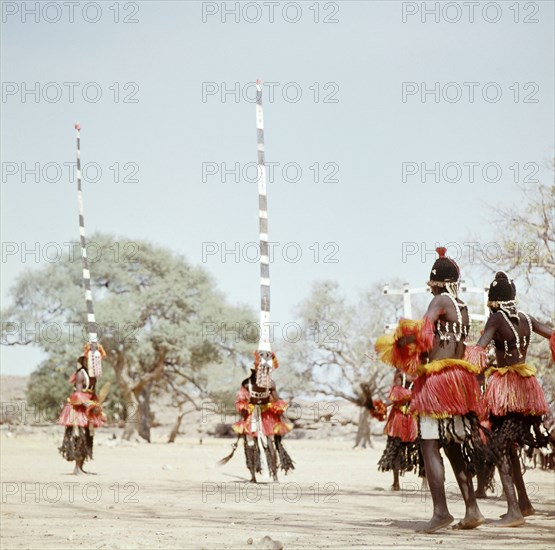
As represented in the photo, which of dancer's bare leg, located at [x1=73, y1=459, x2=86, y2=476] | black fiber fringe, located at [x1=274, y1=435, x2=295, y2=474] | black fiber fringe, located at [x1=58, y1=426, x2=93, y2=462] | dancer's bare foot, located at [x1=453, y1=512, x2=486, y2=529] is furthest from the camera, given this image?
dancer's bare leg, located at [x1=73, y1=459, x2=86, y2=476]

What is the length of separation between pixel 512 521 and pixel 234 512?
125 inches

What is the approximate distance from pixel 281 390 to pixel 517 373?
40.1 m

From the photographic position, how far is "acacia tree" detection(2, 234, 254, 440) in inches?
1690

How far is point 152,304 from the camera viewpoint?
45.2m

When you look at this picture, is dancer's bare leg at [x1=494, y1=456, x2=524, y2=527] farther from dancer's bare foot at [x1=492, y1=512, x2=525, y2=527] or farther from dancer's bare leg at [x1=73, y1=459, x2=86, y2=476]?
dancer's bare leg at [x1=73, y1=459, x2=86, y2=476]

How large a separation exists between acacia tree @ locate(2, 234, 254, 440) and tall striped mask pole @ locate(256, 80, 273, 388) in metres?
27.8

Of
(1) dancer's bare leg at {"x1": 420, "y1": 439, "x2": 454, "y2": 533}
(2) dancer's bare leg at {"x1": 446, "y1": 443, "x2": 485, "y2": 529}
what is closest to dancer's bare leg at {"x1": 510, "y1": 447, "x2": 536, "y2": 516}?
(2) dancer's bare leg at {"x1": 446, "y1": 443, "x2": 485, "y2": 529}

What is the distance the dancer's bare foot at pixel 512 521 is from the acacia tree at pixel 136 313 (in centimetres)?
3454

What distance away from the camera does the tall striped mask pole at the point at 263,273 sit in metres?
14.4

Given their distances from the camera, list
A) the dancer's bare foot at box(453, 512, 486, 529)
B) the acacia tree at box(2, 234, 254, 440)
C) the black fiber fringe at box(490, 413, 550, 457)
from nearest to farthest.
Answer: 1. the dancer's bare foot at box(453, 512, 486, 529)
2. the black fiber fringe at box(490, 413, 550, 457)
3. the acacia tree at box(2, 234, 254, 440)

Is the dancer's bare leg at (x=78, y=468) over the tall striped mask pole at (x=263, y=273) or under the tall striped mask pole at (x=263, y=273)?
under

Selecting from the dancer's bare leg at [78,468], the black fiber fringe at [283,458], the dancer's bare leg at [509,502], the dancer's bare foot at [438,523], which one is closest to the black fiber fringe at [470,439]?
the dancer's bare leg at [509,502]

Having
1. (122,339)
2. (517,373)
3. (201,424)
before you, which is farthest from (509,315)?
(201,424)

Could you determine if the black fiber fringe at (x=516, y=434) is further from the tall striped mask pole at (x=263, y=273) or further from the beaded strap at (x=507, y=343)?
the tall striped mask pole at (x=263, y=273)
